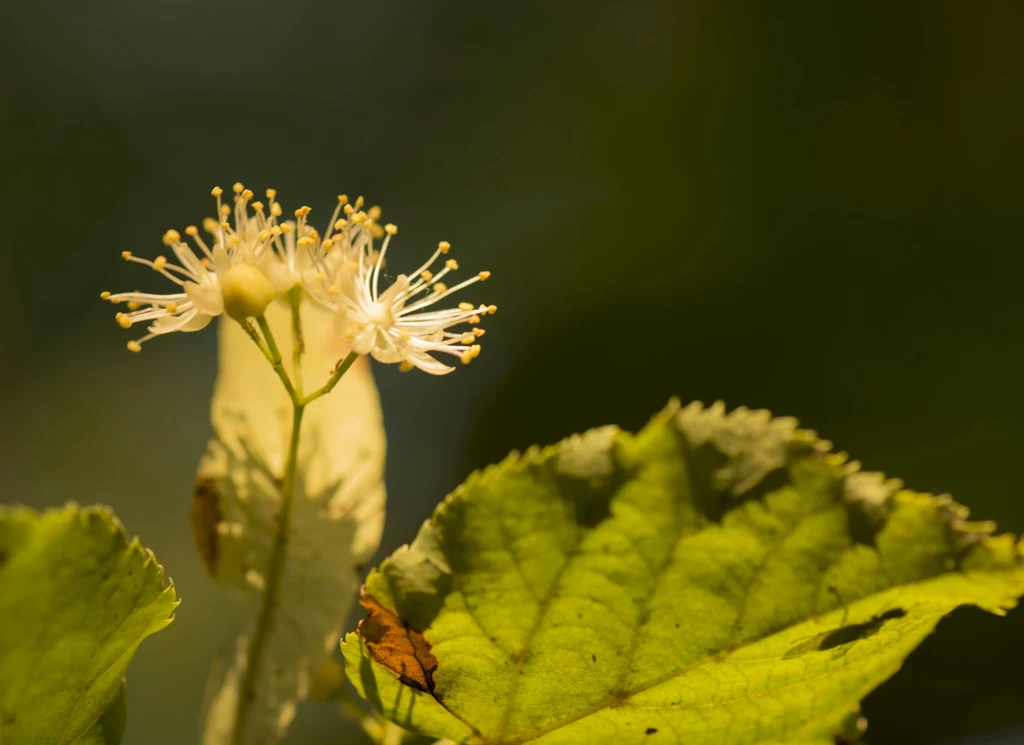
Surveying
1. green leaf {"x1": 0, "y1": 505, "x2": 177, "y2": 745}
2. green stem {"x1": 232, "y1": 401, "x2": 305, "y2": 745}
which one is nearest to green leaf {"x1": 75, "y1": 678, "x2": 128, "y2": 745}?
green leaf {"x1": 0, "y1": 505, "x2": 177, "y2": 745}

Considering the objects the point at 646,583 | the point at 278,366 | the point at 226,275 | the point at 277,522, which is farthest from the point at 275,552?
the point at 646,583

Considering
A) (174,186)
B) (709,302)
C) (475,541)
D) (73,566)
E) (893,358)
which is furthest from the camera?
(174,186)

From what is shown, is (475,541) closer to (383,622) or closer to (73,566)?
(383,622)

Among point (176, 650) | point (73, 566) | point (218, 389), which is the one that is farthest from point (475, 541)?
→ point (176, 650)

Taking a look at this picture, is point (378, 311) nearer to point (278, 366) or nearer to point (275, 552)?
point (278, 366)

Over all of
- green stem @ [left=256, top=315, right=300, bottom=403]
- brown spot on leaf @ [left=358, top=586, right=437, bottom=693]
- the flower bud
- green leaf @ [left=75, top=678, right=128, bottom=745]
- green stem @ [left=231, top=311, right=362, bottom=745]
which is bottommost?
green leaf @ [left=75, top=678, right=128, bottom=745]

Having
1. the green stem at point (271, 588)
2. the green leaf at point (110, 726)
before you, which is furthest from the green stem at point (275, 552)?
the green leaf at point (110, 726)

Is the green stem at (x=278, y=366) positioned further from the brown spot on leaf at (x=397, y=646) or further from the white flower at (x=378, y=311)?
the brown spot on leaf at (x=397, y=646)

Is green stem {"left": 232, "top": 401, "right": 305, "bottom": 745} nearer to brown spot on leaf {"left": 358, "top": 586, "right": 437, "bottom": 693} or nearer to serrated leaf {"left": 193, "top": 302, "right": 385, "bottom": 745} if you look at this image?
serrated leaf {"left": 193, "top": 302, "right": 385, "bottom": 745}
